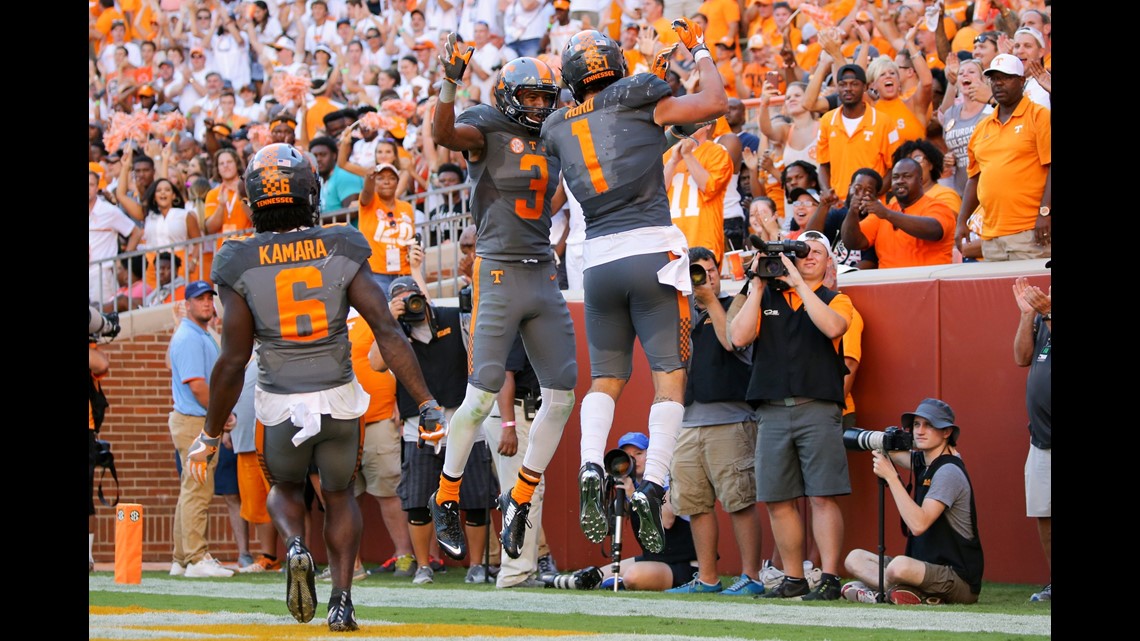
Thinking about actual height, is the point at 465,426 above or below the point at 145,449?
above

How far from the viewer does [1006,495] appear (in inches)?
404

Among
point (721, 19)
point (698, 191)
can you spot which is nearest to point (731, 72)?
point (721, 19)

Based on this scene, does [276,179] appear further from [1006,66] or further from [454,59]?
[1006,66]

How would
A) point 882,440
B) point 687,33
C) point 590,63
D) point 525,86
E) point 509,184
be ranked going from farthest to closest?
1. point 882,440
2. point 509,184
3. point 525,86
4. point 590,63
5. point 687,33

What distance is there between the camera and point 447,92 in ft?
25.0

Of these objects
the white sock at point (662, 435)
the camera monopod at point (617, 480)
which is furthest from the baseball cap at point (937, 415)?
the white sock at point (662, 435)

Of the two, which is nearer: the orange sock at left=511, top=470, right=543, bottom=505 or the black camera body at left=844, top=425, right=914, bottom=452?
the orange sock at left=511, top=470, right=543, bottom=505

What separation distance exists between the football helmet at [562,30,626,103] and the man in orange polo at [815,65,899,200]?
5309mm

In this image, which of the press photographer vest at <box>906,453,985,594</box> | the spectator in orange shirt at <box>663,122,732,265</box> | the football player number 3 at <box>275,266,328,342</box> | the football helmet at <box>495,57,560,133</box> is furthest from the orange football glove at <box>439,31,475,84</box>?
the spectator in orange shirt at <box>663,122,732,265</box>

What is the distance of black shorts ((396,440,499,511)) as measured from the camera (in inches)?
464

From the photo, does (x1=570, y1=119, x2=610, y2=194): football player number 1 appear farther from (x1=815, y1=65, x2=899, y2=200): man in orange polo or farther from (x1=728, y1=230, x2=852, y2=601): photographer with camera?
(x1=815, y1=65, x2=899, y2=200): man in orange polo

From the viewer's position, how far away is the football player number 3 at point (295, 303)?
7254 mm

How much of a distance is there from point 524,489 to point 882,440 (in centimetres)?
258
